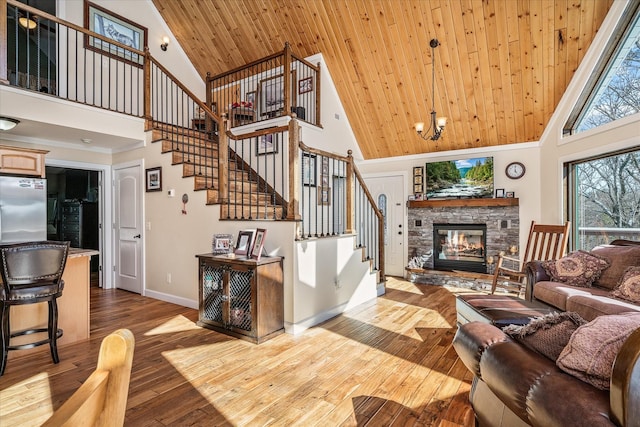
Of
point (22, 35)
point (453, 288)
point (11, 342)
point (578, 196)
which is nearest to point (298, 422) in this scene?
point (11, 342)

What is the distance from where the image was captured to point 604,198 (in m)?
4.23

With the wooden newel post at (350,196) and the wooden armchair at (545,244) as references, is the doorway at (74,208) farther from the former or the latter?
the wooden armchair at (545,244)

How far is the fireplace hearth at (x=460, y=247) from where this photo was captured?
5898mm

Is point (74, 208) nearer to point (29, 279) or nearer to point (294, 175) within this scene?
point (29, 279)

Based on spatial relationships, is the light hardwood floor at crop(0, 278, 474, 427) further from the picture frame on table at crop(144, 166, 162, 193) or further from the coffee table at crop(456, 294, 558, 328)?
the picture frame on table at crop(144, 166, 162, 193)

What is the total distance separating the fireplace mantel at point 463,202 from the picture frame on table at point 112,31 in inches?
218

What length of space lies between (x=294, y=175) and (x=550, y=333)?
2.71m

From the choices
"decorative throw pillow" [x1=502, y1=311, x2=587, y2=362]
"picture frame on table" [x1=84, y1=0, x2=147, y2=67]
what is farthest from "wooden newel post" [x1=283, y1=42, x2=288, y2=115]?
"decorative throw pillow" [x1=502, y1=311, x2=587, y2=362]

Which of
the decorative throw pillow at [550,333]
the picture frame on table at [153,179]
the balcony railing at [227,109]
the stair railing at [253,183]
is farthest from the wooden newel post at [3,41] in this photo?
the decorative throw pillow at [550,333]

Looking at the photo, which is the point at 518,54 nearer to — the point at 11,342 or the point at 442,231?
the point at 442,231

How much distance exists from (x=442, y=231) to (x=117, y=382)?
6.20 metres

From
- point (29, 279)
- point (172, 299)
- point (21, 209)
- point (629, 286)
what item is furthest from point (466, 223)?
point (21, 209)

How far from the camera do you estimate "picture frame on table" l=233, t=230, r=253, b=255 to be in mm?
→ 3533

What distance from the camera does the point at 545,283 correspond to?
3.41 metres
